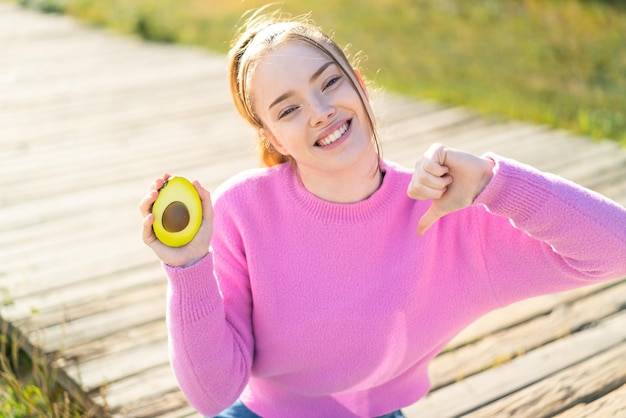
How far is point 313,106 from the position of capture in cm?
194

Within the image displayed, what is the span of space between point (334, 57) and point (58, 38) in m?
7.06

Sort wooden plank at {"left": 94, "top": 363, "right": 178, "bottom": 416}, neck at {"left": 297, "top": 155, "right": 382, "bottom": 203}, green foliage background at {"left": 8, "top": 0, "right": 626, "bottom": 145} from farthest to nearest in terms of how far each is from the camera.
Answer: green foliage background at {"left": 8, "top": 0, "right": 626, "bottom": 145}, wooden plank at {"left": 94, "top": 363, "right": 178, "bottom": 416}, neck at {"left": 297, "top": 155, "right": 382, "bottom": 203}

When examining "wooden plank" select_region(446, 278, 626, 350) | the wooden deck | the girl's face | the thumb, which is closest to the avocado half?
the girl's face

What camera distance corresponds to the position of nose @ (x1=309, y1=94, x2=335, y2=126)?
193cm

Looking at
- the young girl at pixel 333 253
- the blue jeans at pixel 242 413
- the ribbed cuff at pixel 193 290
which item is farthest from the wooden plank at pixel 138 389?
the ribbed cuff at pixel 193 290

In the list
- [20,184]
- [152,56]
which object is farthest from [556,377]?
[152,56]

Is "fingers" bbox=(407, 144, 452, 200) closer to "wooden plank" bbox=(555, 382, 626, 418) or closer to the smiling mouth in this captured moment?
the smiling mouth

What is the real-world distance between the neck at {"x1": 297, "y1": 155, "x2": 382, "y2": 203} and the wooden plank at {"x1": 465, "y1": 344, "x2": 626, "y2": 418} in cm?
83

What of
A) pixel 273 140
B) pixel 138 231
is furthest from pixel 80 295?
pixel 273 140

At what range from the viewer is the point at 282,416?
223 cm

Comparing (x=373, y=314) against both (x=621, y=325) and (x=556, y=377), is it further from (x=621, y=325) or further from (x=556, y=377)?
(x=621, y=325)

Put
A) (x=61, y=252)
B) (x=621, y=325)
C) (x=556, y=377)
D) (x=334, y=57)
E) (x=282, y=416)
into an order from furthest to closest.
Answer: (x=61, y=252) < (x=621, y=325) < (x=556, y=377) < (x=282, y=416) < (x=334, y=57)

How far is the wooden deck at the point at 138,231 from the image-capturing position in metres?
2.68

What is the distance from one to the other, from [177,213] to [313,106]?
380mm
